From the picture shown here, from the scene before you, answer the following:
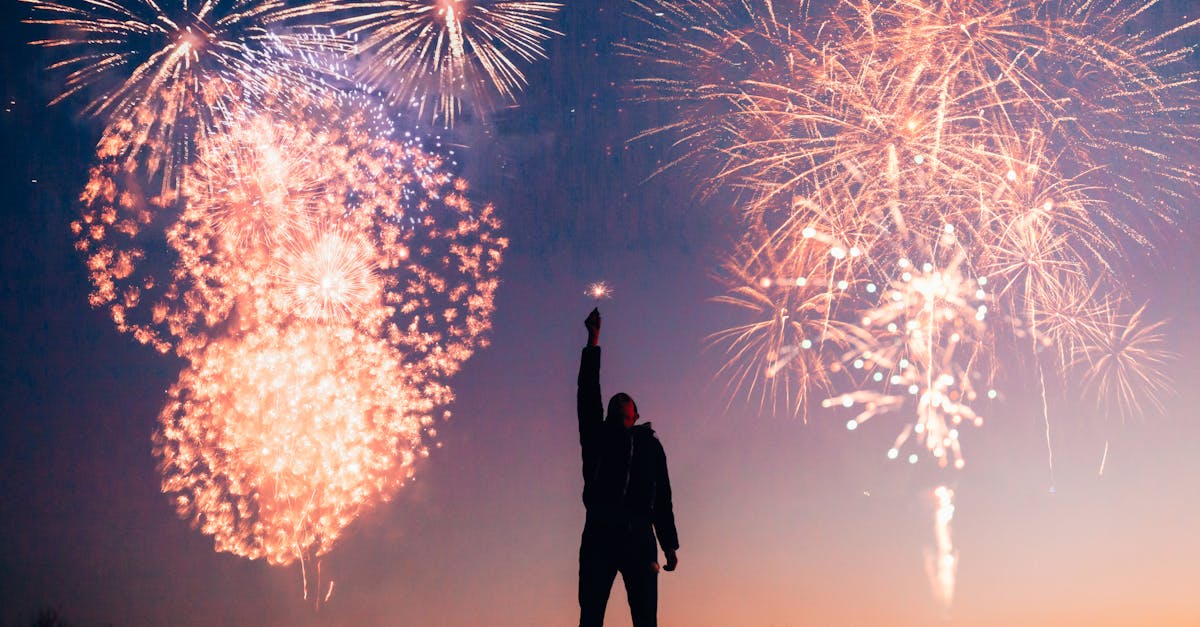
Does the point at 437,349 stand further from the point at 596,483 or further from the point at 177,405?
the point at 596,483

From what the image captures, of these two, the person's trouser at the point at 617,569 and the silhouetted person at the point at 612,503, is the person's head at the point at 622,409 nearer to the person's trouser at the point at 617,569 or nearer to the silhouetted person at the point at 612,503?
the silhouetted person at the point at 612,503

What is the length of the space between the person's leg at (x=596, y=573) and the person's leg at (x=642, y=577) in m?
A: 0.09

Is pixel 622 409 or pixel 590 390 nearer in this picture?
pixel 590 390

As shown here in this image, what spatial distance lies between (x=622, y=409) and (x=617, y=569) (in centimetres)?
84

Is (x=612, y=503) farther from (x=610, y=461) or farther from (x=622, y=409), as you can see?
(x=622, y=409)

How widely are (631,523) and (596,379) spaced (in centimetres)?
80

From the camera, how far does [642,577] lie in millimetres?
4836

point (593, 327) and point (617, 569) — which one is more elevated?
point (593, 327)

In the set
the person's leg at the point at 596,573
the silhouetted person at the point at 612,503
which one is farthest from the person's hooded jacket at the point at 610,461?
the person's leg at the point at 596,573

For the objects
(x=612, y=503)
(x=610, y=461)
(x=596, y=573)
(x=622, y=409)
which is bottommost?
(x=596, y=573)

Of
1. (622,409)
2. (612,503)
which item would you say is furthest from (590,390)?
(612,503)

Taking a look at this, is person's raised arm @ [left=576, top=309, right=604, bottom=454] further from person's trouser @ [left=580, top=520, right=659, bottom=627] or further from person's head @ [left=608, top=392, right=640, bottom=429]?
person's trouser @ [left=580, top=520, right=659, bottom=627]

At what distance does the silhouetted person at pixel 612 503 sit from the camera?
475 centimetres

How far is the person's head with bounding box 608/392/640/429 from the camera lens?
192 inches
